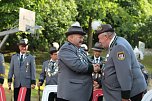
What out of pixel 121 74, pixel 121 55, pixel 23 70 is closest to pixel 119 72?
pixel 121 74

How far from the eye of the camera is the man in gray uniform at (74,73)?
604 centimetres

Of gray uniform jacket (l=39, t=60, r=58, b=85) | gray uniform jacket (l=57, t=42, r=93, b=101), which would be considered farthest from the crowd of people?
gray uniform jacket (l=39, t=60, r=58, b=85)

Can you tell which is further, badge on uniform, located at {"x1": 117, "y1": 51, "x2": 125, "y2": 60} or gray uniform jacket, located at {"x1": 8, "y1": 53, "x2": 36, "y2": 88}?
gray uniform jacket, located at {"x1": 8, "y1": 53, "x2": 36, "y2": 88}

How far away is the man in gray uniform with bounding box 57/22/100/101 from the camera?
6.04 meters

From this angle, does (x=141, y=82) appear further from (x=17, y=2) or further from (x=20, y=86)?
(x=17, y=2)

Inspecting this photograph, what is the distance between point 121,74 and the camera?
18.0ft

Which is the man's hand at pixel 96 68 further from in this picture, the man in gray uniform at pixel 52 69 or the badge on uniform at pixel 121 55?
the man in gray uniform at pixel 52 69

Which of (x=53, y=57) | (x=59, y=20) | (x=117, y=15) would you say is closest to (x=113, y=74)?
(x=53, y=57)

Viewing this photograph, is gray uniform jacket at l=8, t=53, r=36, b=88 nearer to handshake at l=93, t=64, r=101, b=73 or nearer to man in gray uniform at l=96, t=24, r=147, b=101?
handshake at l=93, t=64, r=101, b=73

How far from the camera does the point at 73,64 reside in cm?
599

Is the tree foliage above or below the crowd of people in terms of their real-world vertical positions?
above

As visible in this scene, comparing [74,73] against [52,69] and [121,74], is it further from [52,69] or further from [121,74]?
[52,69]

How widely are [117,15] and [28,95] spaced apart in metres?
26.3

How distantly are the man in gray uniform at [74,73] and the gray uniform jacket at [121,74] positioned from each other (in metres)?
0.37
